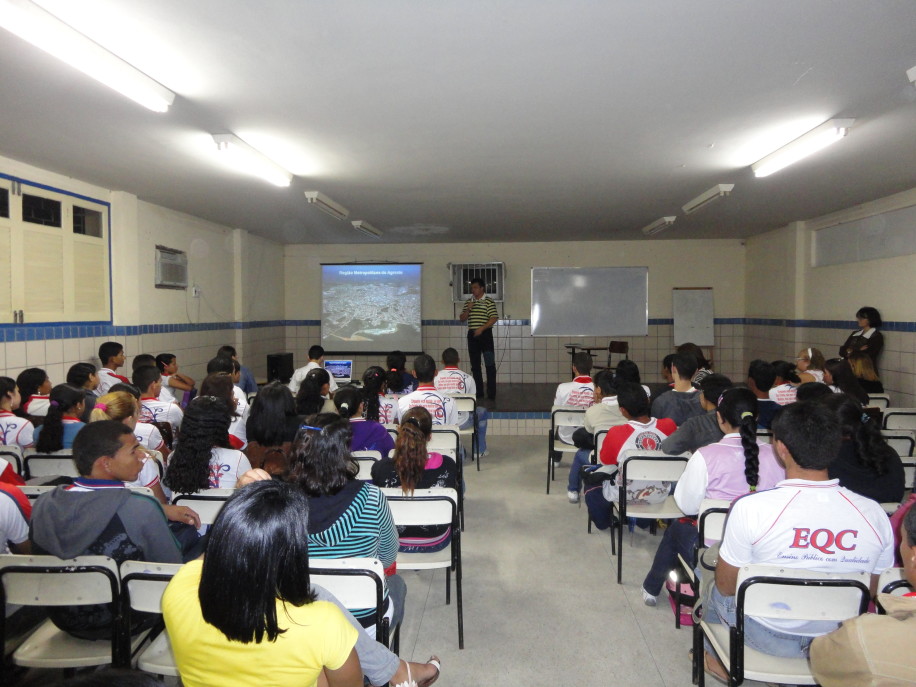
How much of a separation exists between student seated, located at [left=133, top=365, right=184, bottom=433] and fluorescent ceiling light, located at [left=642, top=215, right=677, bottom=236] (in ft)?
21.3

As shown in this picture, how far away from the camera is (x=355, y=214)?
25.5 feet

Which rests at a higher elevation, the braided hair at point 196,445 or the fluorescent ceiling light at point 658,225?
the fluorescent ceiling light at point 658,225

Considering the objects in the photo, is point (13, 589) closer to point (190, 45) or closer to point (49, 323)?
point (190, 45)

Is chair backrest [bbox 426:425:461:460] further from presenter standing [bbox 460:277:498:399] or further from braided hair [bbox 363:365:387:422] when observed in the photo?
presenter standing [bbox 460:277:498:399]

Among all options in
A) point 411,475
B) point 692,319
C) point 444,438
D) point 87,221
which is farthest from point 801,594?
point 692,319

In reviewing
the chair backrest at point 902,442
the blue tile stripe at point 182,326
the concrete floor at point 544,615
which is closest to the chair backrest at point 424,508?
the concrete floor at point 544,615

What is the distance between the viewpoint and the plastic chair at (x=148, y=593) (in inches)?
70.0

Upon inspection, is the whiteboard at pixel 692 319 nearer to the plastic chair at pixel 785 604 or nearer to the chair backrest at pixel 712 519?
the chair backrest at pixel 712 519

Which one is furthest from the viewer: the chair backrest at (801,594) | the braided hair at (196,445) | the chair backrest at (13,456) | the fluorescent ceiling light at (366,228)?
the fluorescent ceiling light at (366,228)

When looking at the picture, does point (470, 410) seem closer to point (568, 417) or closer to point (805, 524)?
point (568, 417)

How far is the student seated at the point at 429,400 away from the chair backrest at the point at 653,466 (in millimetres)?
1902

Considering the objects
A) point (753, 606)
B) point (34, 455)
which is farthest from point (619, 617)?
point (34, 455)

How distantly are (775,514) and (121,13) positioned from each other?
10.2 ft

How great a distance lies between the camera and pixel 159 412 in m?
3.92
